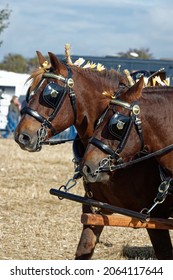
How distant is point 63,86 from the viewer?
6105 millimetres

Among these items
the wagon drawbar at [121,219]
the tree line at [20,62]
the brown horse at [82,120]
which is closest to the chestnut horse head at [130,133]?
the wagon drawbar at [121,219]

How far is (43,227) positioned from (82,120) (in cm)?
316

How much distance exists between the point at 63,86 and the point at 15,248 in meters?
2.56

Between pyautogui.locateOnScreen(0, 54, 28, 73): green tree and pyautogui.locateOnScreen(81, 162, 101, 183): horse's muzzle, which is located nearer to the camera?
pyautogui.locateOnScreen(81, 162, 101, 183): horse's muzzle

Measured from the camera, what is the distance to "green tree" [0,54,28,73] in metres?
66.7

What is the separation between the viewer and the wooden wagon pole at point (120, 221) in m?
5.45

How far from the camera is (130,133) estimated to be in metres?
5.19

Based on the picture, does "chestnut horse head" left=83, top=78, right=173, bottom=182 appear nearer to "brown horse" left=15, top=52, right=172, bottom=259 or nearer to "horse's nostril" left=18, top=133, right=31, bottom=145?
"brown horse" left=15, top=52, right=172, bottom=259

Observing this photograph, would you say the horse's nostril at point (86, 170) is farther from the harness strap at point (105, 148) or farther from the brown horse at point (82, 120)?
the brown horse at point (82, 120)

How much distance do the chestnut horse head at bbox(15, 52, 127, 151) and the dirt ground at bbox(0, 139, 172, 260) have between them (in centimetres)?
196

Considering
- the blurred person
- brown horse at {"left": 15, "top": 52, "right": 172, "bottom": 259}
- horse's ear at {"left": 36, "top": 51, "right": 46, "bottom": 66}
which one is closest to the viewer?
brown horse at {"left": 15, "top": 52, "right": 172, "bottom": 259}

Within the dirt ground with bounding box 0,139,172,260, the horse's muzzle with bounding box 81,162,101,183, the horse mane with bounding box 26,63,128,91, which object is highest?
the horse mane with bounding box 26,63,128,91

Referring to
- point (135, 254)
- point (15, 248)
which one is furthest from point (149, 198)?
point (15, 248)

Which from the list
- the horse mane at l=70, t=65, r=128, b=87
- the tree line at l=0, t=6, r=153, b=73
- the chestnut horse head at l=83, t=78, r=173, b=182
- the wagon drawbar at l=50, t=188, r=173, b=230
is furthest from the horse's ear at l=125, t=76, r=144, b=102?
the tree line at l=0, t=6, r=153, b=73
